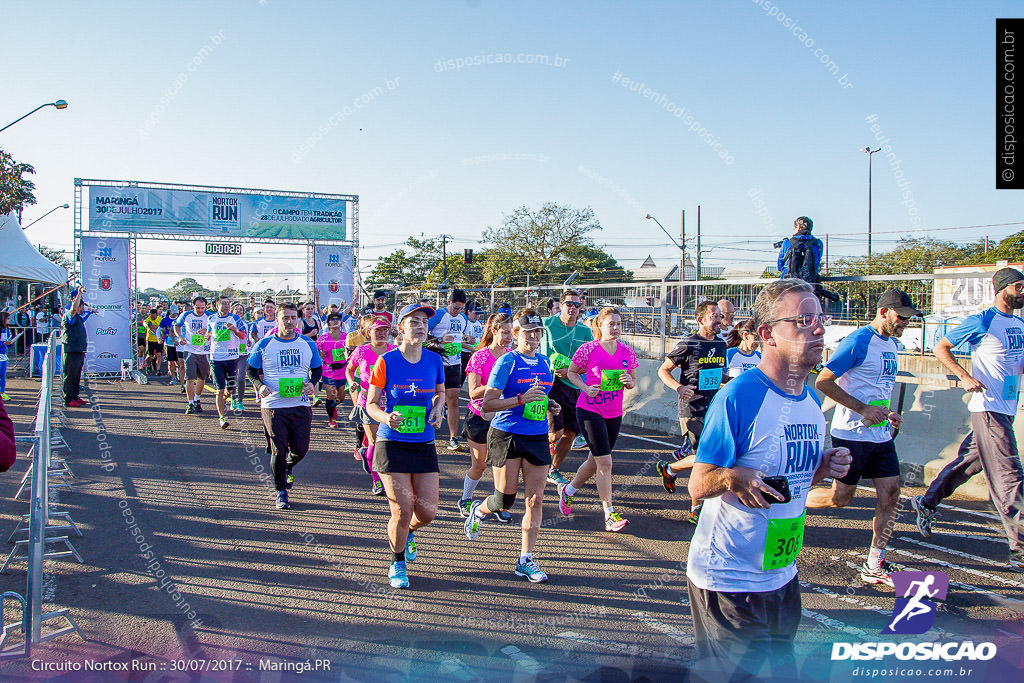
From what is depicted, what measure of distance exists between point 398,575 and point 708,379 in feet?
12.3

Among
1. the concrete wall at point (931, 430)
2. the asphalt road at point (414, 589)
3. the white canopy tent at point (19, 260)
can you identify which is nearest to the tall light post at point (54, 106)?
the white canopy tent at point (19, 260)

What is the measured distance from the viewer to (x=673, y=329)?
12617 mm

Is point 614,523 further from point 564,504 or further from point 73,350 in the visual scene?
point 73,350

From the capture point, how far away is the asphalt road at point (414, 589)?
3.82m

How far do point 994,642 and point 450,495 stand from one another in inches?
193

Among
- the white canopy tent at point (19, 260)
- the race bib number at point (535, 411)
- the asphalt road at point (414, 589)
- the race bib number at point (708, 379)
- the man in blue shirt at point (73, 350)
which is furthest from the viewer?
the white canopy tent at point (19, 260)

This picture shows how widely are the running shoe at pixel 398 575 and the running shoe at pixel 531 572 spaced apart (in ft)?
2.78

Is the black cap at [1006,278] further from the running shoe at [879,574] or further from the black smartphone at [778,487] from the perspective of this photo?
the black smartphone at [778,487]

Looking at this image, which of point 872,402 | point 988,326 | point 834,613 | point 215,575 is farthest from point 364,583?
point 988,326

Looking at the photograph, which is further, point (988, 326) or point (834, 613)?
point (988, 326)

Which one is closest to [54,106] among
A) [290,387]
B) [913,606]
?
[290,387]

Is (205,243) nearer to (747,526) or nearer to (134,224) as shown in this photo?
(134,224)

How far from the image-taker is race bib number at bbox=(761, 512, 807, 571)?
249 centimetres

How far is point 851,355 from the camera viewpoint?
5.00 m
